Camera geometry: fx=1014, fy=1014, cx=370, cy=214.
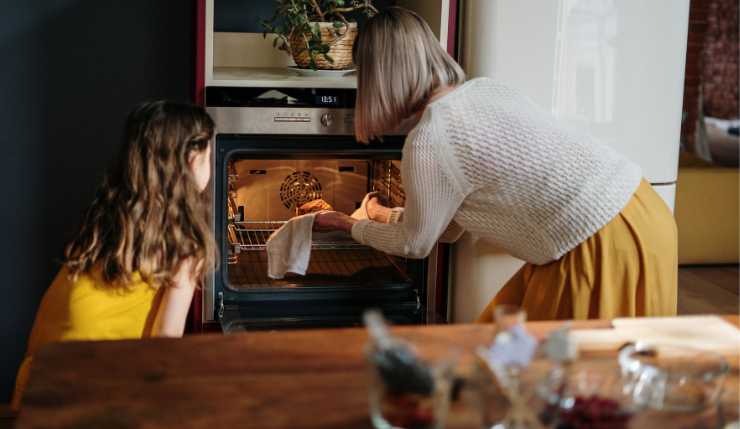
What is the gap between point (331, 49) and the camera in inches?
111

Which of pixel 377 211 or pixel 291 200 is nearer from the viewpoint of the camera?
pixel 377 211

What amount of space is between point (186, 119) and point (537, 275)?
0.88 m

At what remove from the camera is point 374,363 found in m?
1.21

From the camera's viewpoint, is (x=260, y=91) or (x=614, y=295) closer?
(x=614, y=295)

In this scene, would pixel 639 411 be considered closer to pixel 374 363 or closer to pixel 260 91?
pixel 374 363

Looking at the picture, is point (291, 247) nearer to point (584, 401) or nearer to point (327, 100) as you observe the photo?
point (327, 100)

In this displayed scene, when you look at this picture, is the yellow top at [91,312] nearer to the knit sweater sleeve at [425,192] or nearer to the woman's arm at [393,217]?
the knit sweater sleeve at [425,192]

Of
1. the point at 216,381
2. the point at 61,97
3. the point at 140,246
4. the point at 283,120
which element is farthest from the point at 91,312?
the point at 61,97

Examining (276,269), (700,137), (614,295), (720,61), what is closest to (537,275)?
(614,295)

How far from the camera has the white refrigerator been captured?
2711 mm

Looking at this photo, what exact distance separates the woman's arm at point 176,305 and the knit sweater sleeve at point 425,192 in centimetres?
50

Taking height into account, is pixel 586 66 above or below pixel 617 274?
above

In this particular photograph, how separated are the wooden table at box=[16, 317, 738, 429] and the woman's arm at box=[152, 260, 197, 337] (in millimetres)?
393

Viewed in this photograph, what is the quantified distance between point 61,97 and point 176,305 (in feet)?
4.78
